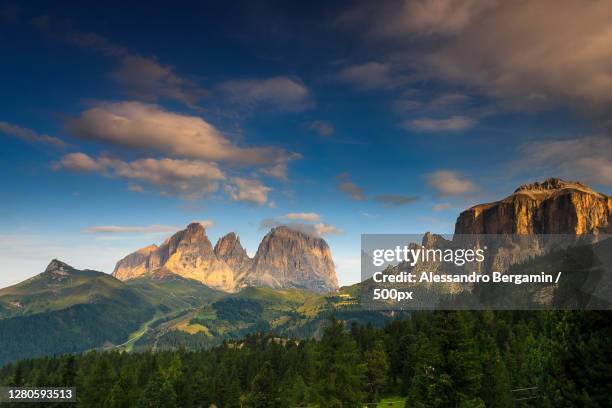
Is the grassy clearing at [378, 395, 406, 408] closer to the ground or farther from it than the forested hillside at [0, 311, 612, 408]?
closer to the ground

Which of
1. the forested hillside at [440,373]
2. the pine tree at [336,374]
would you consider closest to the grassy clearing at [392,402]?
the forested hillside at [440,373]

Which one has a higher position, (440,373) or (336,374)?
(440,373)

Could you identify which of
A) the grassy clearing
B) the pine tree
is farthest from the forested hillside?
the grassy clearing

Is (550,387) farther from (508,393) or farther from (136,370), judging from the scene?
(136,370)

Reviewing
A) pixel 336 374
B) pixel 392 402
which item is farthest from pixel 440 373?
pixel 392 402

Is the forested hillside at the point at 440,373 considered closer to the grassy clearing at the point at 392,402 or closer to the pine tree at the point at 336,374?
the pine tree at the point at 336,374

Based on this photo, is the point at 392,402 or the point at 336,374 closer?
the point at 336,374

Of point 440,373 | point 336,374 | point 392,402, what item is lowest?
point 392,402

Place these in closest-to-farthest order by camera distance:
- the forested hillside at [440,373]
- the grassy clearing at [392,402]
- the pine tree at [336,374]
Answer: the forested hillside at [440,373] → the pine tree at [336,374] → the grassy clearing at [392,402]

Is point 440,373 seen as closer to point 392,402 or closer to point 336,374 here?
point 336,374

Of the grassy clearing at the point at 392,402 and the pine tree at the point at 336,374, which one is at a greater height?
the pine tree at the point at 336,374

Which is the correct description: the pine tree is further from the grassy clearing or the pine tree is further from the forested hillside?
the grassy clearing

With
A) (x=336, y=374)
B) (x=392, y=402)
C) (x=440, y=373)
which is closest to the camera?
(x=440, y=373)

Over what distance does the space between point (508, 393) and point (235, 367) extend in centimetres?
11299
